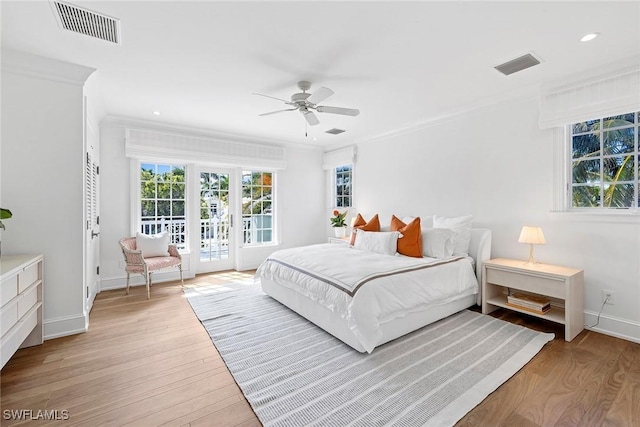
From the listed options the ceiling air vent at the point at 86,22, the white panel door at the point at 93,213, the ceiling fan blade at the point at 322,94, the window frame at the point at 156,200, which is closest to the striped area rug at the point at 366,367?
the white panel door at the point at 93,213

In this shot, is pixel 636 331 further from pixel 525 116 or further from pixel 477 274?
pixel 525 116

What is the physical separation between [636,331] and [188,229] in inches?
228

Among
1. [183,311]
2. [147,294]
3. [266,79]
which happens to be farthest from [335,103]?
[147,294]

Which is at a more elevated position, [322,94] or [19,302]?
[322,94]

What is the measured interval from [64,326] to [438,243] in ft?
13.1

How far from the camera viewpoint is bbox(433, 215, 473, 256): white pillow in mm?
3449

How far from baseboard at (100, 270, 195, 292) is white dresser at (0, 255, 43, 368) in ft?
5.74

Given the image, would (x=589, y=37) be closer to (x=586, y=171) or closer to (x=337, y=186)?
(x=586, y=171)

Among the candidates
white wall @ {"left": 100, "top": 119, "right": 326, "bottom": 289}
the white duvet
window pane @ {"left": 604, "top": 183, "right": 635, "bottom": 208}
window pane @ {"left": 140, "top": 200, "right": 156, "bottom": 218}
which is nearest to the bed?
the white duvet

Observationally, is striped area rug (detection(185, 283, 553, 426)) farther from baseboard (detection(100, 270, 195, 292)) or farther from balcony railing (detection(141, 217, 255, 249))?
balcony railing (detection(141, 217, 255, 249))

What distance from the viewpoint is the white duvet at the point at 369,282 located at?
2.33 m

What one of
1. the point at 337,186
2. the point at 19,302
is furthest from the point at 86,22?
the point at 337,186

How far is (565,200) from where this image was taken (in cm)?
303

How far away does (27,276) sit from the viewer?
2.26 m
